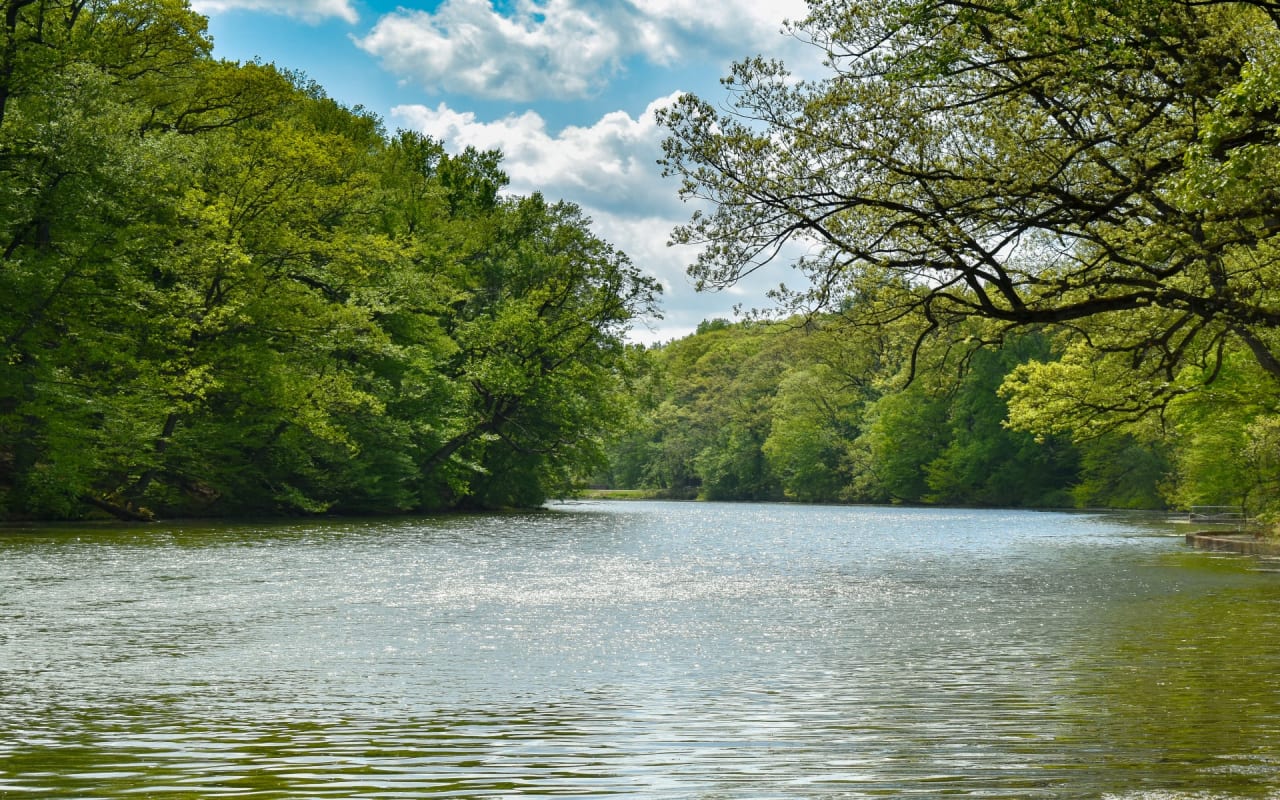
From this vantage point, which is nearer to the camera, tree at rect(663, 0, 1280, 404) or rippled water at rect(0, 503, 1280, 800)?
rippled water at rect(0, 503, 1280, 800)

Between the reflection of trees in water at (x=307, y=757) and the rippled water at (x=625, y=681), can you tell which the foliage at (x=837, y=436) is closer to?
the rippled water at (x=625, y=681)

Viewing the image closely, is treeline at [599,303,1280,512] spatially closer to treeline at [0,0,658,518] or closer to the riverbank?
the riverbank

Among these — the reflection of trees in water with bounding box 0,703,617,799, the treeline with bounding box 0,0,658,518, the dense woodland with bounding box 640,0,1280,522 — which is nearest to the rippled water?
the reflection of trees in water with bounding box 0,703,617,799

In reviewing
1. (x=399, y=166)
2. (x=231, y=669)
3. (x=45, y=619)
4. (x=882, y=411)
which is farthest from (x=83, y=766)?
(x=882, y=411)

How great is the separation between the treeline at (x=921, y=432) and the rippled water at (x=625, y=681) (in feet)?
28.4

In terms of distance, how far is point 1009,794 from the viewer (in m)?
6.28

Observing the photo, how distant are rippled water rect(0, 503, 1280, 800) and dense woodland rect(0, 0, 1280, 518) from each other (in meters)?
5.51

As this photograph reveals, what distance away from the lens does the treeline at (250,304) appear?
3462 centimetres

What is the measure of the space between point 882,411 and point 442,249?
51.2 metres

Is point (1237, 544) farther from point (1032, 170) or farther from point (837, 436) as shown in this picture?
point (837, 436)

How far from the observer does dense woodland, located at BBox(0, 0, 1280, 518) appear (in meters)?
18.3

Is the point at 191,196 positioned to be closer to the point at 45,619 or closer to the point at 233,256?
the point at 233,256

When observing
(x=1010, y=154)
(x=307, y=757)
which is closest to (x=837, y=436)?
(x=1010, y=154)

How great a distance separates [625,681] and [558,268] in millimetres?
49639
